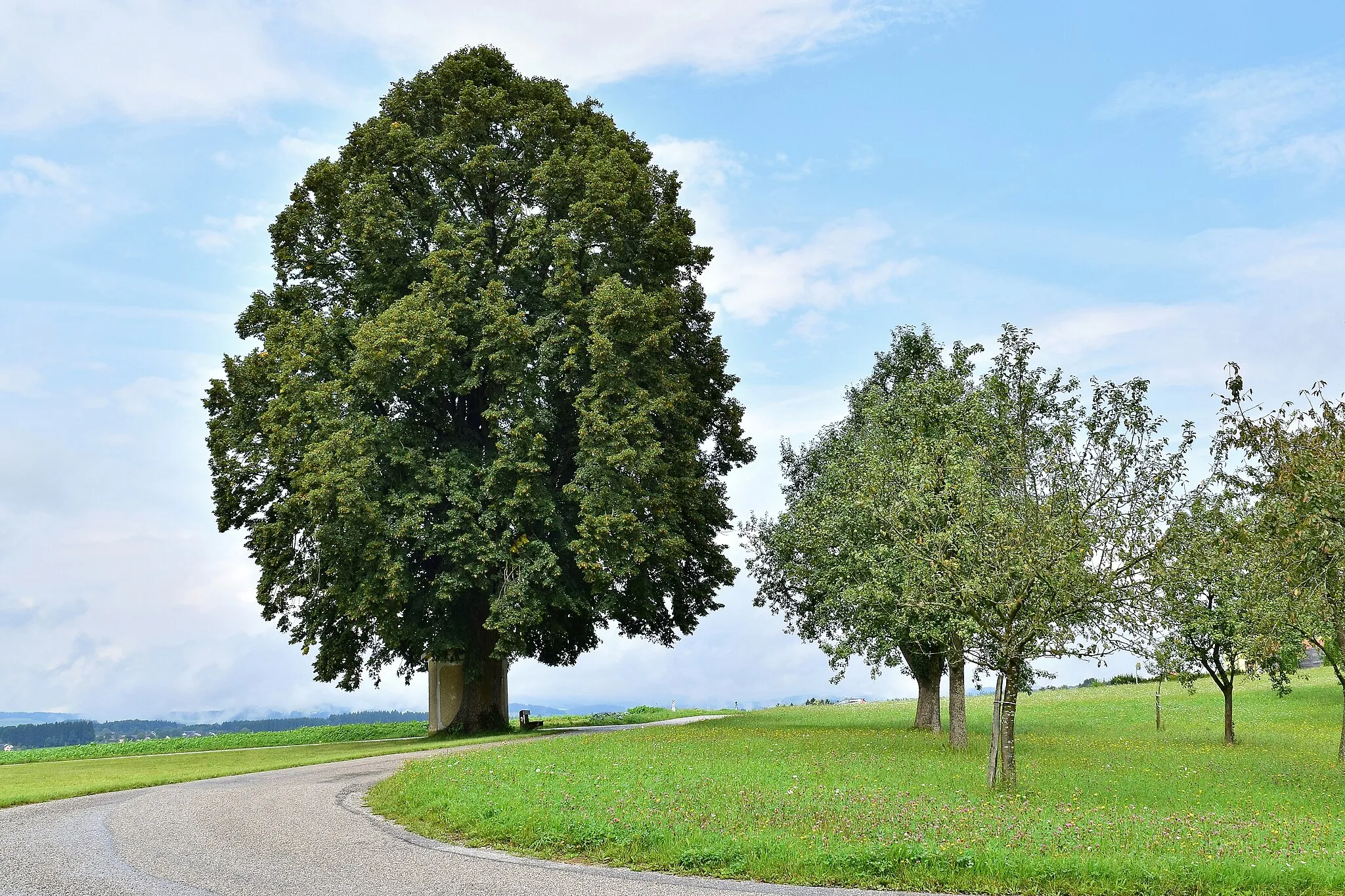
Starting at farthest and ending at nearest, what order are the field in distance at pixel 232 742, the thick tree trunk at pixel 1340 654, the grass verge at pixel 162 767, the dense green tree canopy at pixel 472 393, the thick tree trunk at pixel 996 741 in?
the field in distance at pixel 232 742
the dense green tree canopy at pixel 472 393
the thick tree trunk at pixel 1340 654
the grass verge at pixel 162 767
the thick tree trunk at pixel 996 741

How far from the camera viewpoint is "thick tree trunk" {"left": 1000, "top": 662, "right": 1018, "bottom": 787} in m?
18.0

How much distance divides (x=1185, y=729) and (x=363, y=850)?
112 ft

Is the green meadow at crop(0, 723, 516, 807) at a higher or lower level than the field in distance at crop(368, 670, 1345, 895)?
lower

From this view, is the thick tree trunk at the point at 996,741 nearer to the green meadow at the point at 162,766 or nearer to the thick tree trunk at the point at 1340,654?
the thick tree trunk at the point at 1340,654

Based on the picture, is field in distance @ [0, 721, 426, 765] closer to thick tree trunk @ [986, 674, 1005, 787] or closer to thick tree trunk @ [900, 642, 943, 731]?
thick tree trunk @ [900, 642, 943, 731]

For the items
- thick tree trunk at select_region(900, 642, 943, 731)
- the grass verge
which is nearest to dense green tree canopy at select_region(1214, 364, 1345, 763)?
thick tree trunk at select_region(900, 642, 943, 731)

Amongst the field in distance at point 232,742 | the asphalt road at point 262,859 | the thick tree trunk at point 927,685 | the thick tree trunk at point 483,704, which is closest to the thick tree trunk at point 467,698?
the thick tree trunk at point 483,704

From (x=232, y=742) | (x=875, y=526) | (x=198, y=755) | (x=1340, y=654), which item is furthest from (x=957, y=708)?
(x=232, y=742)

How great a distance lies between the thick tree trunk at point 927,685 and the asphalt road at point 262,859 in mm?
19139

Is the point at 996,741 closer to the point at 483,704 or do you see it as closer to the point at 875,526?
the point at 875,526

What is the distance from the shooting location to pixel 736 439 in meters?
39.2

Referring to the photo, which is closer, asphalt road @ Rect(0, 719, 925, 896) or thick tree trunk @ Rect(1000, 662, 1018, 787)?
asphalt road @ Rect(0, 719, 925, 896)

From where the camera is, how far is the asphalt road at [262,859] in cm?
1025

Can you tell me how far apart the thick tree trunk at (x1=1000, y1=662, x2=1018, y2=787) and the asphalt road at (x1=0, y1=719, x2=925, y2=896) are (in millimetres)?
9273
